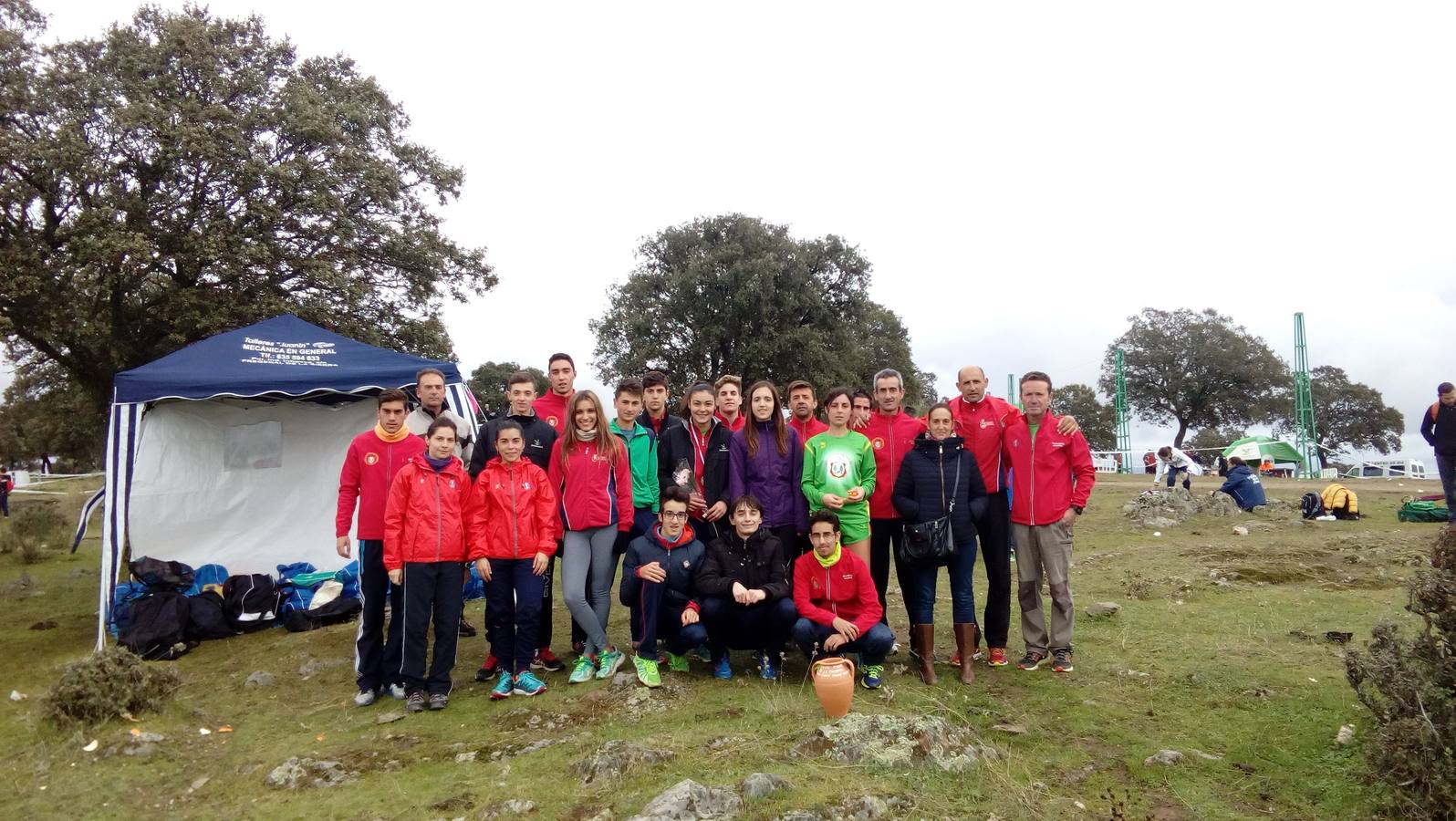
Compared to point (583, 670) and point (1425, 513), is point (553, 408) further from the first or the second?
point (1425, 513)

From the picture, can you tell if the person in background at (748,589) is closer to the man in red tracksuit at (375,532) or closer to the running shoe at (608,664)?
the running shoe at (608,664)

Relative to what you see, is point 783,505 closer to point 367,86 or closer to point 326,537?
point 326,537

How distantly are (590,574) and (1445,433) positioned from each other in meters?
10.6

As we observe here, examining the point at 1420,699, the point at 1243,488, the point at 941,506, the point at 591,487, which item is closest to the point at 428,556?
the point at 591,487

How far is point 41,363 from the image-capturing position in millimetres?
15469

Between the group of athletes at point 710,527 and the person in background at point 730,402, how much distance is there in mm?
50

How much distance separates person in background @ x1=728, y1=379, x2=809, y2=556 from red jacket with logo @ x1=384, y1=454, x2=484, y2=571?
172 centimetres

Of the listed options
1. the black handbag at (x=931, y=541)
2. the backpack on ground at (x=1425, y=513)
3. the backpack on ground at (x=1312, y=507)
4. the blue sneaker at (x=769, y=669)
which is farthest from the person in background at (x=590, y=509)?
the backpack on ground at (x=1425, y=513)

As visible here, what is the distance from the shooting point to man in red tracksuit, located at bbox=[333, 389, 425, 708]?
5000 mm

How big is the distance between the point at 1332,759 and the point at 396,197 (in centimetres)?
1525

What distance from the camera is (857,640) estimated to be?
4723 mm

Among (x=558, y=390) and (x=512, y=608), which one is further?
(x=558, y=390)

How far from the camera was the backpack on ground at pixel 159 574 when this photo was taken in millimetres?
6965

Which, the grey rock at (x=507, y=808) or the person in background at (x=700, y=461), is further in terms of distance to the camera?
the person in background at (x=700, y=461)
